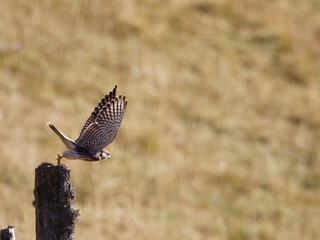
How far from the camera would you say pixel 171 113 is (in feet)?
44.2

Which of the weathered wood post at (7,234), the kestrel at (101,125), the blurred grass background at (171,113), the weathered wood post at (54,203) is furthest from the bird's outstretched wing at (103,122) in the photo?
the blurred grass background at (171,113)

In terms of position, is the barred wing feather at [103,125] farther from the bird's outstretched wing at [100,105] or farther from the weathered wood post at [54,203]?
the weathered wood post at [54,203]

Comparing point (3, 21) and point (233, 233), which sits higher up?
point (3, 21)

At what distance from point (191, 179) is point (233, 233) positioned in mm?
1313

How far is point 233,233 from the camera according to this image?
10.9m

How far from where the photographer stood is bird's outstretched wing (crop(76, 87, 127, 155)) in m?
5.62

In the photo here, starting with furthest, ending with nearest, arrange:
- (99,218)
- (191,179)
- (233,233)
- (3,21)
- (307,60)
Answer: (307,60) < (3,21) < (191,179) < (233,233) < (99,218)

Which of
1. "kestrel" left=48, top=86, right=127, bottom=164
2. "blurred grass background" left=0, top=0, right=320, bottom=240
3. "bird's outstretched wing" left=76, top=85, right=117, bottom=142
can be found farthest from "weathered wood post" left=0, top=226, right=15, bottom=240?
"blurred grass background" left=0, top=0, right=320, bottom=240

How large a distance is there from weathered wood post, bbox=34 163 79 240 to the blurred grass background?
172 inches

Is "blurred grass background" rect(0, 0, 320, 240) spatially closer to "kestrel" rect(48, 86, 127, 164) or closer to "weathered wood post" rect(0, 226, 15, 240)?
"kestrel" rect(48, 86, 127, 164)

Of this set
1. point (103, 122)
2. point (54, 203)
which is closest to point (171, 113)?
point (103, 122)

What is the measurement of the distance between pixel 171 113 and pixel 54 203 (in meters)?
8.94

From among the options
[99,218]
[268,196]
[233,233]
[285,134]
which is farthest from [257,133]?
[99,218]

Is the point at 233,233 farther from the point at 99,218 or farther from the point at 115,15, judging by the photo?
the point at 115,15
